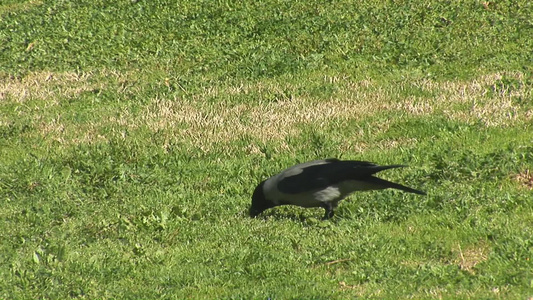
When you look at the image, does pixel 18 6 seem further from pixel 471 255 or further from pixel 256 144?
pixel 471 255

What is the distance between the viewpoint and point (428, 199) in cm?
877

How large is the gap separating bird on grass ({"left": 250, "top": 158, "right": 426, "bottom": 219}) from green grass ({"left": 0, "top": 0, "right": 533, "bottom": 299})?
0.24 meters

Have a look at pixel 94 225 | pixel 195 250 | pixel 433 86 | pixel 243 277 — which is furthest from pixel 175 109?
pixel 243 277

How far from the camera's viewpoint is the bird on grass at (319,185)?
867 cm

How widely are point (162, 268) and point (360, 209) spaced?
2.31m

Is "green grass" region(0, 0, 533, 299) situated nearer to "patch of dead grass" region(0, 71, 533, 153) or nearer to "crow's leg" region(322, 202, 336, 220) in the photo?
"patch of dead grass" region(0, 71, 533, 153)

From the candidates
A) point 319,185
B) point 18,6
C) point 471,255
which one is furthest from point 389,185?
point 18,6

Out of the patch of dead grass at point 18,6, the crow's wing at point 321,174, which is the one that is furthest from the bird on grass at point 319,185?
the patch of dead grass at point 18,6

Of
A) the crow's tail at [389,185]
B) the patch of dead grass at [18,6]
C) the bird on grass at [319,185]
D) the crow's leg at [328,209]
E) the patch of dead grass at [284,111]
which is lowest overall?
the patch of dead grass at [18,6]

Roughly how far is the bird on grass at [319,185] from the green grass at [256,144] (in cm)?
24

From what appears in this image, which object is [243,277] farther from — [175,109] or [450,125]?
[175,109]

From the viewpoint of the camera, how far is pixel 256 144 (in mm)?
11797

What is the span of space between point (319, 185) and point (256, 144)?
3.00m

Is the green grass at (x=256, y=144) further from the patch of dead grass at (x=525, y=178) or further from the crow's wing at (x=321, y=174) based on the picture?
the crow's wing at (x=321, y=174)
